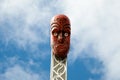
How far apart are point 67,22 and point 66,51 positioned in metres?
0.73

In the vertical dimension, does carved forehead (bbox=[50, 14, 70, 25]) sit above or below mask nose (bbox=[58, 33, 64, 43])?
above

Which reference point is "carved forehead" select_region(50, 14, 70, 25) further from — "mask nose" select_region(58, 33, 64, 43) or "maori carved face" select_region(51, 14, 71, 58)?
"mask nose" select_region(58, 33, 64, 43)

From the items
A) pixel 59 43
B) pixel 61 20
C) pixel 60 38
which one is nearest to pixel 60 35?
pixel 60 38

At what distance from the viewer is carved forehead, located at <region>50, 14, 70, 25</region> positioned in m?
14.3

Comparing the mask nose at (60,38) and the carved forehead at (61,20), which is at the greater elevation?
the carved forehead at (61,20)

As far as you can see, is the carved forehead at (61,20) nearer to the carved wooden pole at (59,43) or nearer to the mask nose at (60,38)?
the carved wooden pole at (59,43)

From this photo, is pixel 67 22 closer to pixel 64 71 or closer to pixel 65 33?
pixel 65 33

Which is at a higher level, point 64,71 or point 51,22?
point 51,22

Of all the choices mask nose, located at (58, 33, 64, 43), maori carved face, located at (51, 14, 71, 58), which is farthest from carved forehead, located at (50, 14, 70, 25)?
mask nose, located at (58, 33, 64, 43)

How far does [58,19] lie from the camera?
1436cm

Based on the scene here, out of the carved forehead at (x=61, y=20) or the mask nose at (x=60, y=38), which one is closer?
the mask nose at (x=60, y=38)

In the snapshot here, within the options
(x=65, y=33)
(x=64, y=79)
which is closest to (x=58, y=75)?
(x=64, y=79)

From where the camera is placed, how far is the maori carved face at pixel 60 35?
14.2 m

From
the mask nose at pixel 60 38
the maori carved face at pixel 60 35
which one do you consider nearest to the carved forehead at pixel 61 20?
the maori carved face at pixel 60 35
